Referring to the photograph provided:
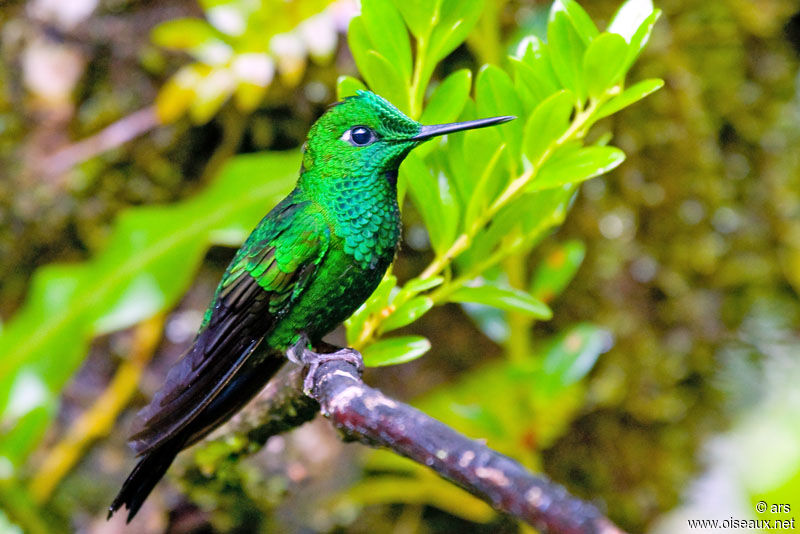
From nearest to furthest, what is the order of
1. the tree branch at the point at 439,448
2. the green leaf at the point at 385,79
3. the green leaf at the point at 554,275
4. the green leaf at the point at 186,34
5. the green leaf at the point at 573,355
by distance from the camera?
the tree branch at the point at 439,448 → the green leaf at the point at 385,79 → the green leaf at the point at 554,275 → the green leaf at the point at 573,355 → the green leaf at the point at 186,34

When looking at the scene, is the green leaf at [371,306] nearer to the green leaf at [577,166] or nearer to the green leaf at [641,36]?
the green leaf at [577,166]

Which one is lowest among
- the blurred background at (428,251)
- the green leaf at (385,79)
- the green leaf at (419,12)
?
the blurred background at (428,251)

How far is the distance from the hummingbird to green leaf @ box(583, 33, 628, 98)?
0.74ft

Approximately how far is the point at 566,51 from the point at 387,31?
0.21m

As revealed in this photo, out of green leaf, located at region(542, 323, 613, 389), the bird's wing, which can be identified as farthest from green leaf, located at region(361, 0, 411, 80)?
green leaf, located at region(542, 323, 613, 389)

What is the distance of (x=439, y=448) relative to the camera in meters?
0.56

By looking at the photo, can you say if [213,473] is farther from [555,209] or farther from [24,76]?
[24,76]

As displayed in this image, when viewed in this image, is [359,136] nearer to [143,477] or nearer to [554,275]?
[143,477]

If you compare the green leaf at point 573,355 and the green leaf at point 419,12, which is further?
the green leaf at point 573,355

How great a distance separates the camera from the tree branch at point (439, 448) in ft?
1.58

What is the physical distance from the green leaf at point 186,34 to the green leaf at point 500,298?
145 centimetres

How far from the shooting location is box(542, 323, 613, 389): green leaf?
178 cm

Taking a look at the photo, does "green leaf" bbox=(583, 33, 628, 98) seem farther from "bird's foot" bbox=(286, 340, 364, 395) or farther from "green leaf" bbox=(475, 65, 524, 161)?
"bird's foot" bbox=(286, 340, 364, 395)

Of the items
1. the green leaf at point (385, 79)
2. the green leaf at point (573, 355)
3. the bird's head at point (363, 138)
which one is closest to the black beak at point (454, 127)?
the bird's head at point (363, 138)
